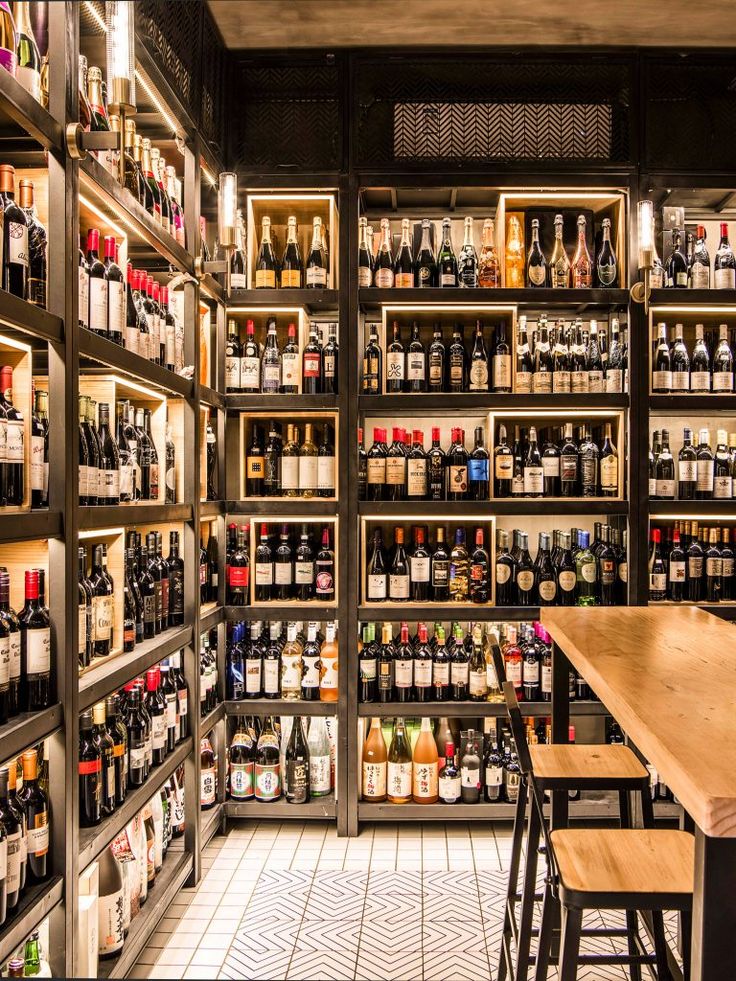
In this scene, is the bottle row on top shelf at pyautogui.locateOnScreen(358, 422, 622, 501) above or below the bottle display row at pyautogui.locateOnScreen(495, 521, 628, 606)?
above

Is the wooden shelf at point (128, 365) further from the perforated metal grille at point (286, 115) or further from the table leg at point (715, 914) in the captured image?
the table leg at point (715, 914)

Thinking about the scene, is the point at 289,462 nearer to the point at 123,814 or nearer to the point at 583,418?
the point at 583,418

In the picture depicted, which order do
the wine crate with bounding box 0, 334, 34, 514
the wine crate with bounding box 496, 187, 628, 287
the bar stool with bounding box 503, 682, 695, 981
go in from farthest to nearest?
the wine crate with bounding box 496, 187, 628, 287, the wine crate with bounding box 0, 334, 34, 514, the bar stool with bounding box 503, 682, 695, 981

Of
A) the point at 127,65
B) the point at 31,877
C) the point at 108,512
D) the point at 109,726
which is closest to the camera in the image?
the point at 127,65

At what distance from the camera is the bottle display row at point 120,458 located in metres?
2.21

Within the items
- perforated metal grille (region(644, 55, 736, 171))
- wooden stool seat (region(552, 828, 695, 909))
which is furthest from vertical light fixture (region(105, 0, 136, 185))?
perforated metal grille (region(644, 55, 736, 171))

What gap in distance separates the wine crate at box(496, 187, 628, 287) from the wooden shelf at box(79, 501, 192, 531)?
181 centimetres

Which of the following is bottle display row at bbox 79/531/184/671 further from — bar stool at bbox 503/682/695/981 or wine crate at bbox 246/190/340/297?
wine crate at bbox 246/190/340/297

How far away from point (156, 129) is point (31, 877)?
8.04 ft

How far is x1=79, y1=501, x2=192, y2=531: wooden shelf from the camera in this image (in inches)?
79.0

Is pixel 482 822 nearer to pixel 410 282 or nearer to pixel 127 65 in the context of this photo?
Result: pixel 410 282

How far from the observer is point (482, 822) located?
3.58 meters

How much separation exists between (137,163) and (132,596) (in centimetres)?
137

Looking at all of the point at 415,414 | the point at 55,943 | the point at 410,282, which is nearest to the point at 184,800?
the point at 55,943
